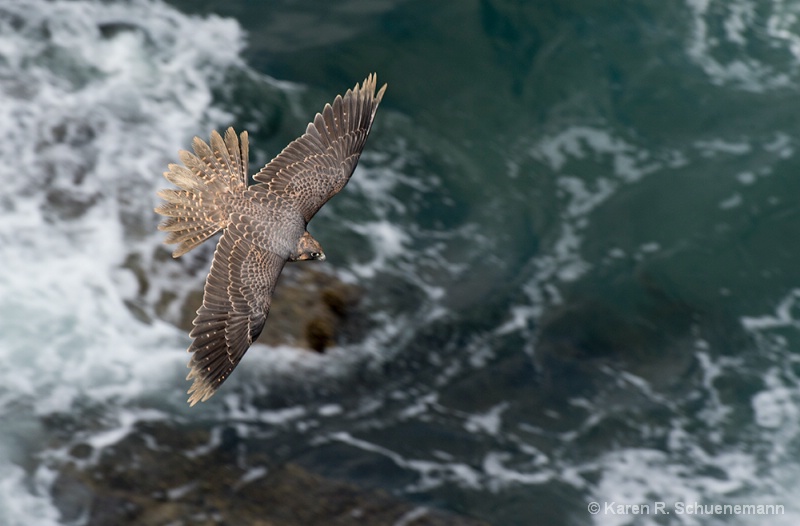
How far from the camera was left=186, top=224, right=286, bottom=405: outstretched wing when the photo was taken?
602 centimetres

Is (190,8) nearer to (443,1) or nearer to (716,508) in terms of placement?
(443,1)

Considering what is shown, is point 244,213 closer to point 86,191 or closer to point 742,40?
point 86,191

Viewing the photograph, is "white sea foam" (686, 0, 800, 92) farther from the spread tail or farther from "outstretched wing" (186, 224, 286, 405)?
"outstretched wing" (186, 224, 286, 405)

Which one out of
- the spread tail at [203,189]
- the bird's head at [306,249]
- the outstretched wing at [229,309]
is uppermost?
the spread tail at [203,189]

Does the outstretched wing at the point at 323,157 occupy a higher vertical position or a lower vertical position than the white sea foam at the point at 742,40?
Answer: lower

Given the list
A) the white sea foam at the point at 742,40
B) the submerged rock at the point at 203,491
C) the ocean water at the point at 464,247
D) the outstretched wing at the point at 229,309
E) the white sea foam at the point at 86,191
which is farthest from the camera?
the white sea foam at the point at 742,40

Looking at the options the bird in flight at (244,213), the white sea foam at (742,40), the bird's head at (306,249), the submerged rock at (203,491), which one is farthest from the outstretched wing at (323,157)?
the white sea foam at (742,40)

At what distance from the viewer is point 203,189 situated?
638cm

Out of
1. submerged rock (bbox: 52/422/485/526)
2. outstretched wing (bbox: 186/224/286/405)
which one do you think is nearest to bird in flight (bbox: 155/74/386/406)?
outstretched wing (bbox: 186/224/286/405)

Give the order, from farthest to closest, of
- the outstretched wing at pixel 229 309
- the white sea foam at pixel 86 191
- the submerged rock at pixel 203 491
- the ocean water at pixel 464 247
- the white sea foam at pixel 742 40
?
the white sea foam at pixel 742 40 → the ocean water at pixel 464 247 → the white sea foam at pixel 86 191 → the submerged rock at pixel 203 491 → the outstretched wing at pixel 229 309

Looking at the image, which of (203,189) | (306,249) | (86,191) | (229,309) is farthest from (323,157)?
(86,191)

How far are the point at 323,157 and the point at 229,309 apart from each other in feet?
4.18

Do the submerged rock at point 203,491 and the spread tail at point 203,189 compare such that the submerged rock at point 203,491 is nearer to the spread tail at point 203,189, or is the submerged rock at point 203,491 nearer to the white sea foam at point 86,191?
the white sea foam at point 86,191

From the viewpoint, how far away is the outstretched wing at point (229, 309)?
19.7ft
